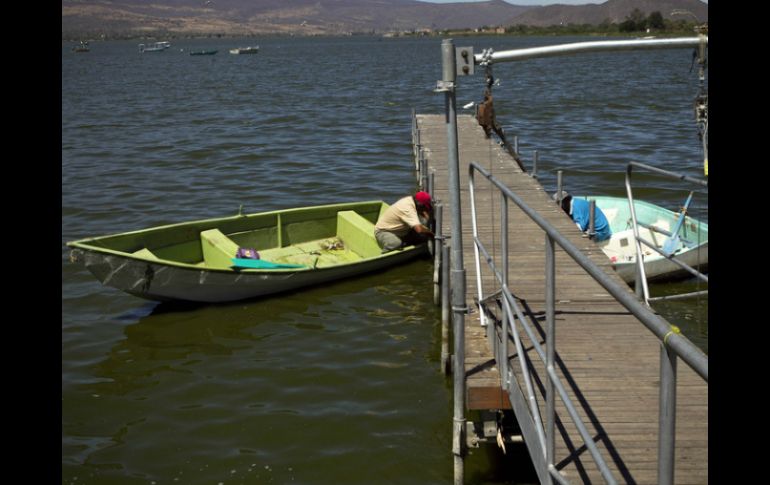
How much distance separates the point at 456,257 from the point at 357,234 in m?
7.43

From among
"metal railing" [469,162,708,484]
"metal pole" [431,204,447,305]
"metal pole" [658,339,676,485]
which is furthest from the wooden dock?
"metal pole" [658,339,676,485]

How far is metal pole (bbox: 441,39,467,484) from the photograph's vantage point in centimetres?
586

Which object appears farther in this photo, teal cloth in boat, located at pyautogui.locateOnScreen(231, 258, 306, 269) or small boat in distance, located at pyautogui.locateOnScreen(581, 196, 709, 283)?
teal cloth in boat, located at pyautogui.locateOnScreen(231, 258, 306, 269)

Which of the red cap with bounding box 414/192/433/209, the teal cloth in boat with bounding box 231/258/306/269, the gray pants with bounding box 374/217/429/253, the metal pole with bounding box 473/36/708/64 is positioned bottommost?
the teal cloth in boat with bounding box 231/258/306/269

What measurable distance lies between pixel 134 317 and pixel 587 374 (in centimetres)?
787

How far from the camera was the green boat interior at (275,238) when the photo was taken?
1199 cm

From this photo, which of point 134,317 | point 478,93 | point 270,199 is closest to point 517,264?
point 134,317

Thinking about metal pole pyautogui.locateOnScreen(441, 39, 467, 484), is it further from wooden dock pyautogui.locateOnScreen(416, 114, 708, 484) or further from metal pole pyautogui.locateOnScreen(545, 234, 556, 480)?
metal pole pyautogui.locateOnScreen(545, 234, 556, 480)

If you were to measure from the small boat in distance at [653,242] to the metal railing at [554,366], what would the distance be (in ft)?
15.6

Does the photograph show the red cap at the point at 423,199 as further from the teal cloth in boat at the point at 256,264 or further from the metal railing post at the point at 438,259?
the teal cloth in boat at the point at 256,264

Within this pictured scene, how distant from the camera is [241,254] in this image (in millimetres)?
12125

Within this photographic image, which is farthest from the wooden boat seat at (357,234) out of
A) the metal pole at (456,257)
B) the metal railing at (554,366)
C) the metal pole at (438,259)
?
the metal pole at (456,257)

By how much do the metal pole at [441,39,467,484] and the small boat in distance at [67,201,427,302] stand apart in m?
5.33
